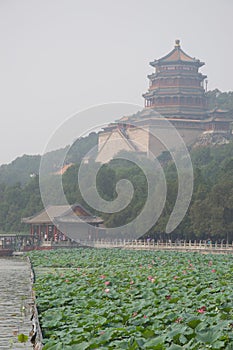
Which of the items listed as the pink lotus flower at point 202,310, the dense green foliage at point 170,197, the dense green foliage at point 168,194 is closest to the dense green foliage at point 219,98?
the dense green foliage at point 168,194

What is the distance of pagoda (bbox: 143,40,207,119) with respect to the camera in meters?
76.2

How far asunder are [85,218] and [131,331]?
1665 inches

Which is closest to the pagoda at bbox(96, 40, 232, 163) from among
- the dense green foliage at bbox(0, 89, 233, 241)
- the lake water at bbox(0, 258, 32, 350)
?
the dense green foliage at bbox(0, 89, 233, 241)

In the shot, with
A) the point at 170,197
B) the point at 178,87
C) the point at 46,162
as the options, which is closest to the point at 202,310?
the point at 170,197

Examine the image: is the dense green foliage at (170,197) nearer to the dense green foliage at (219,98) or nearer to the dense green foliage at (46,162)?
the dense green foliage at (46,162)

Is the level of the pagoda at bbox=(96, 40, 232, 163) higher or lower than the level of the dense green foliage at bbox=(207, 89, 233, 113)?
A: lower

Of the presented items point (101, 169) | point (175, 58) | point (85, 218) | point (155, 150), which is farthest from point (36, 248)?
point (175, 58)

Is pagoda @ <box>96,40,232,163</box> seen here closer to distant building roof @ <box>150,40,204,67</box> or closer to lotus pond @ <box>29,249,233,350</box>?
distant building roof @ <box>150,40,204,67</box>

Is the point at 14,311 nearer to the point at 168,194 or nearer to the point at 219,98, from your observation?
the point at 168,194

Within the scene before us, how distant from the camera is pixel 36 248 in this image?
1873 inches

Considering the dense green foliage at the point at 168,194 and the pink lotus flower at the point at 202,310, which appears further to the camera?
the dense green foliage at the point at 168,194

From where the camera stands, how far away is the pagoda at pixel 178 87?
76188 mm

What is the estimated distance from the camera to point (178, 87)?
76625 mm

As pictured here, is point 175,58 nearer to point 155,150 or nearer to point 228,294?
point 155,150
